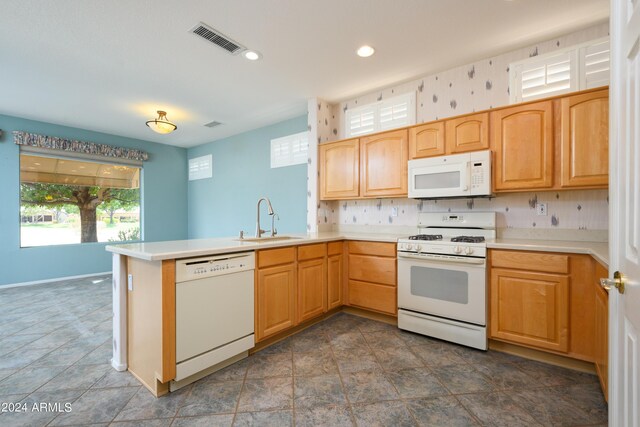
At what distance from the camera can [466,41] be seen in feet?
8.32

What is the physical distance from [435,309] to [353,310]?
1.01 meters

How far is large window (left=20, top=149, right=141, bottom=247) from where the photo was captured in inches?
178

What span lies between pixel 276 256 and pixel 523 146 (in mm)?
2271

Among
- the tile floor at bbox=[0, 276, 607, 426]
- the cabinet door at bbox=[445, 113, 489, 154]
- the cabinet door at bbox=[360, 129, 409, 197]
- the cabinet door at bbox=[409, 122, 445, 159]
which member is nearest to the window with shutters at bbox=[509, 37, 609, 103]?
the cabinet door at bbox=[445, 113, 489, 154]

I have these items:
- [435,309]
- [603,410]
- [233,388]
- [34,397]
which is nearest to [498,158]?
[435,309]

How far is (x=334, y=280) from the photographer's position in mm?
3115

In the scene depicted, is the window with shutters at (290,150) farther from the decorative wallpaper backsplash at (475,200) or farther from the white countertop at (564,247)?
the white countertop at (564,247)

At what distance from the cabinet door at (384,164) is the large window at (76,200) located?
15.4 ft

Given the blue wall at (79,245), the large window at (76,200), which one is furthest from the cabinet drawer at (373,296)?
the large window at (76,200)

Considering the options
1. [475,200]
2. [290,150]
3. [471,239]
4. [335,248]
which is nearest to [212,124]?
[290,150]

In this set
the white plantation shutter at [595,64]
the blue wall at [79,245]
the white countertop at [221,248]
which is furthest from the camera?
the blue wall at [79,245]

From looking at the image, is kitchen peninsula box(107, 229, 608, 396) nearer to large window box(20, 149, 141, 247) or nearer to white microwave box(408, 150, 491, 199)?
white microwave box(408, 150, 491, 199)

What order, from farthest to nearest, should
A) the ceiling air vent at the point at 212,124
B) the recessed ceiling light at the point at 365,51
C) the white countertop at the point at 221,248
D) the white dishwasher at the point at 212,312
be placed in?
1. the ceiling air vent at the point at 212,124
2. the recessed ceiling light at the point at 365,51
3. the white dishwasher at the point at 212,312
4. the white countertop at the point at 221,248

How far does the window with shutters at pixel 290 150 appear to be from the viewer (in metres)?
4.38
